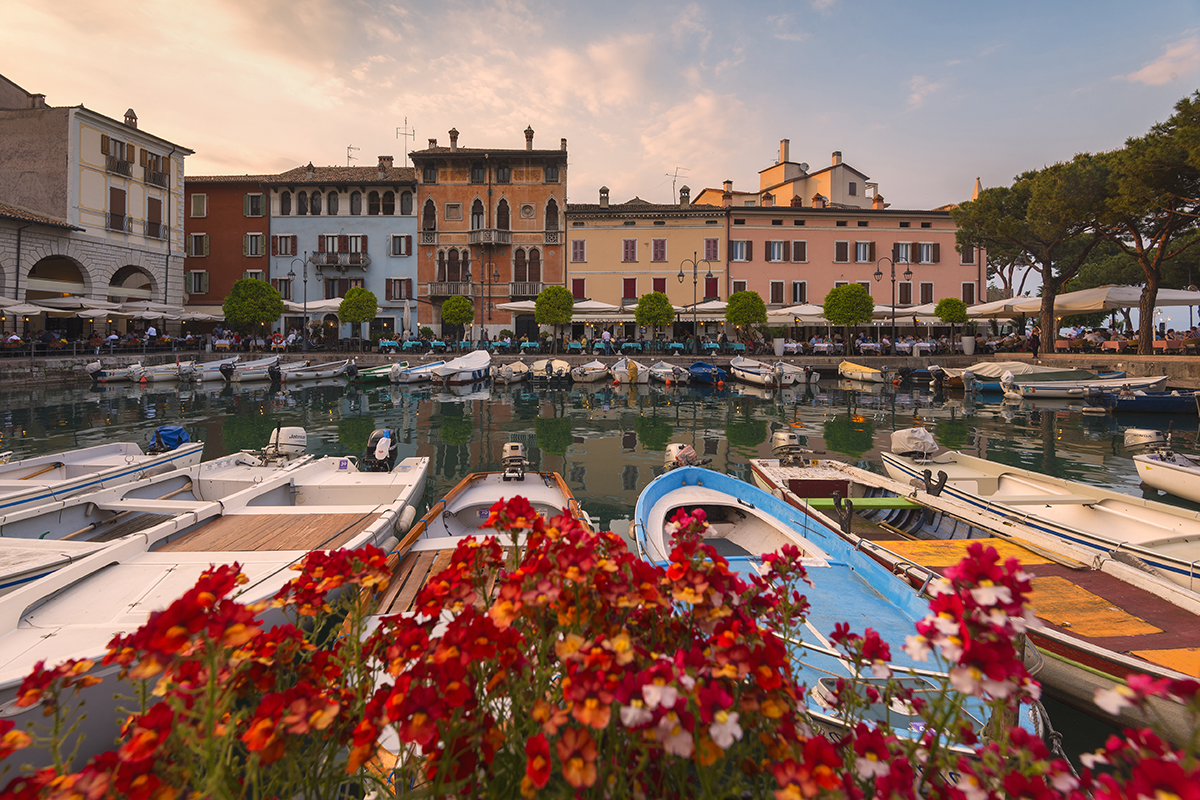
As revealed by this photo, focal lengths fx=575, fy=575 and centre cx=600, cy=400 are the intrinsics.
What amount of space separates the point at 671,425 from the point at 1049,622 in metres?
14.7

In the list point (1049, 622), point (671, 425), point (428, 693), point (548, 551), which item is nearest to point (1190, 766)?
point (548, 551)

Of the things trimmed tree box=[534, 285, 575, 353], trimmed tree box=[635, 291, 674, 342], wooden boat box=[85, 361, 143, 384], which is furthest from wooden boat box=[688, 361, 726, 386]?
wooden boat box=[85, 361, 143, 384]

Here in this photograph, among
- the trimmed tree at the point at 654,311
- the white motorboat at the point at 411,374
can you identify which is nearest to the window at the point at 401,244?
the white motorboat at the point at 411,374

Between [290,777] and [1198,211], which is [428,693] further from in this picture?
[1198,211]

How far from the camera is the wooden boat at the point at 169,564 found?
3432mm

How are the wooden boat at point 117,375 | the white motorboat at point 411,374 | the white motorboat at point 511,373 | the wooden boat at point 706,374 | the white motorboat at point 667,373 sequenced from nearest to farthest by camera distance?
1. the wooden boat at point 117,375
2. the white motorboat at point 411,374
3. the white motorboat at point 511,373
4. the wooden boat at point 706,374
5. the white motorboat at point 667,373

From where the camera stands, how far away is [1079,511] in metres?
7.47

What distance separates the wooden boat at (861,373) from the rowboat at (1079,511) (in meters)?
22.6

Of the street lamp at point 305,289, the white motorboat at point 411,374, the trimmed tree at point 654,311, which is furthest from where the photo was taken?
the street lamp at point 305,289

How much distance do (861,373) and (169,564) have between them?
106ft

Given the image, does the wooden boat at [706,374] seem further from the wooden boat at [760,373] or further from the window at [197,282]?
→ the window at [197,282]

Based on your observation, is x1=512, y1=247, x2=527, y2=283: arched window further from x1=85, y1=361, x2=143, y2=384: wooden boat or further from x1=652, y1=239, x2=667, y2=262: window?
x1=85, y1=361, x2=143, y2=384: wooden boat

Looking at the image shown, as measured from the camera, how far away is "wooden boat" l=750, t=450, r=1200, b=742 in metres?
3.97

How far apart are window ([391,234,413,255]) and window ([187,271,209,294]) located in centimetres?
1386
